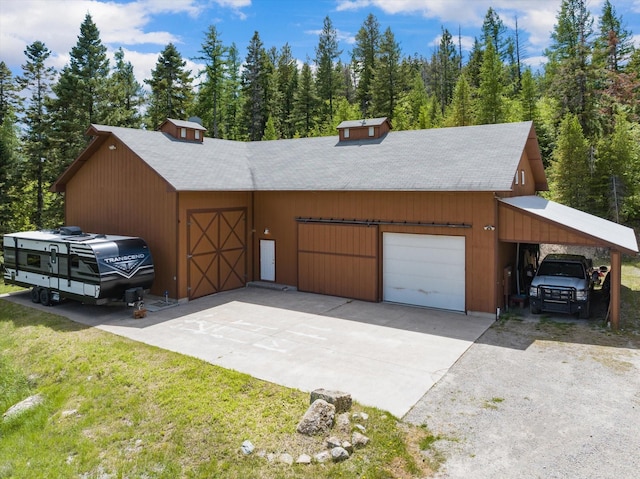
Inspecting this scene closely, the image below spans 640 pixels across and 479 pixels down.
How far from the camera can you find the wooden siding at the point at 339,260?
50.6ft

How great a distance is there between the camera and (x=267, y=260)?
715 inches

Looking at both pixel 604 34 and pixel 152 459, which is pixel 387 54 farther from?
pixel 152 459

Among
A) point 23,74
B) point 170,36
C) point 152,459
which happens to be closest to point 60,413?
point 152,459

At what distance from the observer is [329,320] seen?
13.2 metres

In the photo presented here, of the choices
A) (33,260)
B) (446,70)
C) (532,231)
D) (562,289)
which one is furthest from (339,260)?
(446,70)

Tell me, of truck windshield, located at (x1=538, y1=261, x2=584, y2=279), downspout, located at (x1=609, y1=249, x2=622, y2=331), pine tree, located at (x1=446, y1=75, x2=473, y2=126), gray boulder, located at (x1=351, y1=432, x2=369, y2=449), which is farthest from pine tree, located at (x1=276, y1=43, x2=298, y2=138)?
gray boulder, located at (x1=351, y1=432, x2=369, y2=449)

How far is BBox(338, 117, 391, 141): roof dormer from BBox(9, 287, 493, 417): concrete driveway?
24.8 feet

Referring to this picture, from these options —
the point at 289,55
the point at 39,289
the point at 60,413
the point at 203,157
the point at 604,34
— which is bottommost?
the point at 60,413

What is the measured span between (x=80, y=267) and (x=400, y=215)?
1031cm

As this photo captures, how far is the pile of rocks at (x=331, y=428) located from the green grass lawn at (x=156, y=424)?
0.11 metres

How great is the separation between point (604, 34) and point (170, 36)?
36.6 metres

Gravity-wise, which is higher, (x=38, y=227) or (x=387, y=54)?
(x=387, y=54)

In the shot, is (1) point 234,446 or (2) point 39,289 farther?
(2) point 39,289

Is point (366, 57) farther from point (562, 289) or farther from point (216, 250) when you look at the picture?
point (562, 289)
